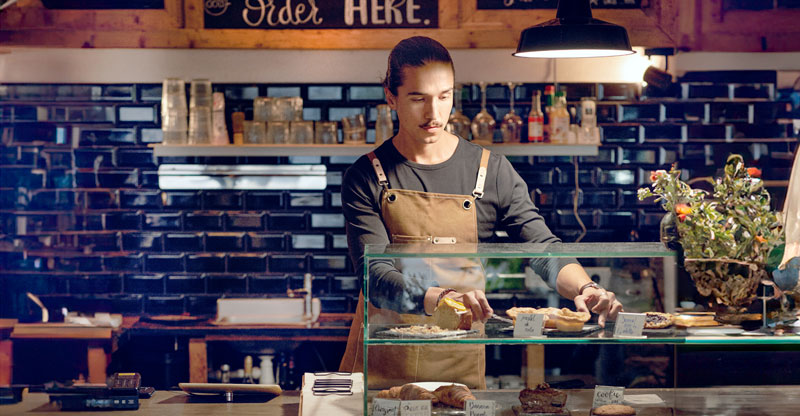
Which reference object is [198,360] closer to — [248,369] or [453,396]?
[248,369]

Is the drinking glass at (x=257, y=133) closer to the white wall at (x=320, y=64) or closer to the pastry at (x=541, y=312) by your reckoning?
the white wall at (x=320, y=64)

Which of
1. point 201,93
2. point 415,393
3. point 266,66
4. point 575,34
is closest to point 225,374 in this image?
point 201,93

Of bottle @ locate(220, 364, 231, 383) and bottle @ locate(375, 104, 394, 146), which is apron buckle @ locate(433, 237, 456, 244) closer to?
bottle @ locate(375, 104, 394, 146)

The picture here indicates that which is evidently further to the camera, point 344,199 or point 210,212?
point 210,212

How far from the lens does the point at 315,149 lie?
17.4 ft

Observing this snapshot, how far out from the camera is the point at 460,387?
2.34m

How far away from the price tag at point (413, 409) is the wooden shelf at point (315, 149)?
3156mm

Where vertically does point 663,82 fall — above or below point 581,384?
above

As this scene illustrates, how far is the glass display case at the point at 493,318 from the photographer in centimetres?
226

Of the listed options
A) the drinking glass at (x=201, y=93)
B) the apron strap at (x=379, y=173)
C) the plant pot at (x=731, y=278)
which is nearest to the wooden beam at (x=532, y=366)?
the plant pot at (x=731, y=278)

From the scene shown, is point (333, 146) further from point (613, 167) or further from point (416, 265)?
point (416, 265)

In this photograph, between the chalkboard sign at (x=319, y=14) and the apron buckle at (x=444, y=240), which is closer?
the apron buckle at (x=444, y=240)

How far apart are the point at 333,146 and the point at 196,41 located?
3.52ft

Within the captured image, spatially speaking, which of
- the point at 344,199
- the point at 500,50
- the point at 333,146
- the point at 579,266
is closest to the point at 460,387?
the point at 579,266
